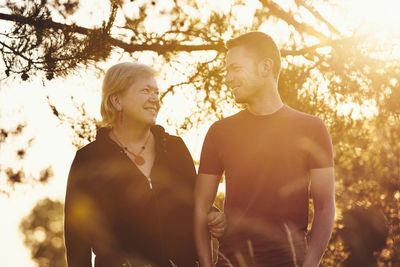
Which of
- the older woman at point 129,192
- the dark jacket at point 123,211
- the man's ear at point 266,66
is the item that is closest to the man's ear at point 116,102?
the older woman at point 129,192

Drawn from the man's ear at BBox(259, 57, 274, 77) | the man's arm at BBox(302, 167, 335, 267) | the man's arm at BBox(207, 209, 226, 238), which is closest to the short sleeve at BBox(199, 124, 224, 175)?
the man's arm at BBox(207, 209, 226, 238)

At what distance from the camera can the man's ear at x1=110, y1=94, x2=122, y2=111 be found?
169 inches

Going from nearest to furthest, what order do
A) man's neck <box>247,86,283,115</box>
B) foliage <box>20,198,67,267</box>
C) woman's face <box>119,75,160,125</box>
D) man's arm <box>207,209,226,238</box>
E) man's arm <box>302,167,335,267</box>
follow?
man's arm <box>302,167,335,267</box>
man's arm <box>207,209,226,238</box>
man's neck <box>247,86,283,115</box>
woman's face <box>119,75,160,125</box>
foliage <box>20,198,67,267</box>

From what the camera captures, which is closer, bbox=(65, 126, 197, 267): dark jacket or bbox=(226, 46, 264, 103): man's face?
bbox=(226, 46, 264, 103): man's face

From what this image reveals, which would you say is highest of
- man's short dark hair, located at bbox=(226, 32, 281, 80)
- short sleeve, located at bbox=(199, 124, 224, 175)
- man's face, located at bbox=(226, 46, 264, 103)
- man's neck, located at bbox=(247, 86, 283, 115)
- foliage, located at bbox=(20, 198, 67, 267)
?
man's short dark hair, located at bbox=(226, 32, 281, 80)

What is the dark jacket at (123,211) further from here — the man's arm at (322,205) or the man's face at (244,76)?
the man's arm at (322,205)

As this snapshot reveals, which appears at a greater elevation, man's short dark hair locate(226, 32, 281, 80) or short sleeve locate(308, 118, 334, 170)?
man's short dark hair locate(226, 32, 281, 80)

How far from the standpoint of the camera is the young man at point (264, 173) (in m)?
3.66

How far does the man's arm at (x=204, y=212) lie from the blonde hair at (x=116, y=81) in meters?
0.71

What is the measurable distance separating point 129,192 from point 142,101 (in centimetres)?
52

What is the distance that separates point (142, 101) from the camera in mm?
4195

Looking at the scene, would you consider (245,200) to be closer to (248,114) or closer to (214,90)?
(248,114)

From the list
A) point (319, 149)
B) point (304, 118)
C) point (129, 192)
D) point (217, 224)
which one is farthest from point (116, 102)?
point (319, 149)

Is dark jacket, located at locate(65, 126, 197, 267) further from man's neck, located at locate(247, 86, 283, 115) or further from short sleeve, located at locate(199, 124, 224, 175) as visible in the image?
man's neck, located at locate(247, 86, 283, 115)
